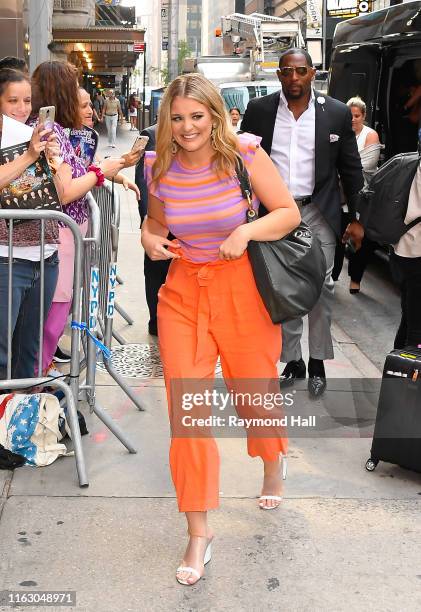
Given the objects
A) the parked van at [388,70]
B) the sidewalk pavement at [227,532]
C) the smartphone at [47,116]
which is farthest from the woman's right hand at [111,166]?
the parked van at [388,70]

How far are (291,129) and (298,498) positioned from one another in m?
2.42

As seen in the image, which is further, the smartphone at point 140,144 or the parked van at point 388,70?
the parked van at point 388,70

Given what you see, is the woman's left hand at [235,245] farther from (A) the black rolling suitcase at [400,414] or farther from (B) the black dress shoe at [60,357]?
(B) the black dress shoe at [60,357]

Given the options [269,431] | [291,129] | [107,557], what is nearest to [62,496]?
[107,557]

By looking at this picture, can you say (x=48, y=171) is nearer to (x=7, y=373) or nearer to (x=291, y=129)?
(x=7, y=373)

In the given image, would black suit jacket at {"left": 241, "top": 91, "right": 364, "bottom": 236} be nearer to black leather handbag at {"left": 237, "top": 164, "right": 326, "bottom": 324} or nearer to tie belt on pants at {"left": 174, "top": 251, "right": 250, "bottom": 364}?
black leather handbag at {"left": 237, "top": 164, "right": 326, "bottom": 324}

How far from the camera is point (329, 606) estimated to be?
3453mm

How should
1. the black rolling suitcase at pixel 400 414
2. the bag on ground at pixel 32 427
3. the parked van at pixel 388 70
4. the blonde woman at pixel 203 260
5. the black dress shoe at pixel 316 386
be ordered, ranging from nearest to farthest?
the blonde woman at pixel 203 260, the black rolling suitcase at pixel 400 414, the bag on ground at pixel 32 427, the black dress shoe at pixel 316 386, the parked van at pixel 388 70

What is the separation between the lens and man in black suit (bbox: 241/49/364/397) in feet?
18.9

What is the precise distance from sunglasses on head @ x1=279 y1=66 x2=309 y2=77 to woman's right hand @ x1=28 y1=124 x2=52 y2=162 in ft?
6.09

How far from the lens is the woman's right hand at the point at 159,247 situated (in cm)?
379

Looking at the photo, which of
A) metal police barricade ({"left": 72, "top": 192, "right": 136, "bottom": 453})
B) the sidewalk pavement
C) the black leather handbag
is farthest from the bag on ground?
the black leather handbag

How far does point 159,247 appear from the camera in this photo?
381cm

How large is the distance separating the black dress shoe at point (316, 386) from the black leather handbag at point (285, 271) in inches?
83.4
